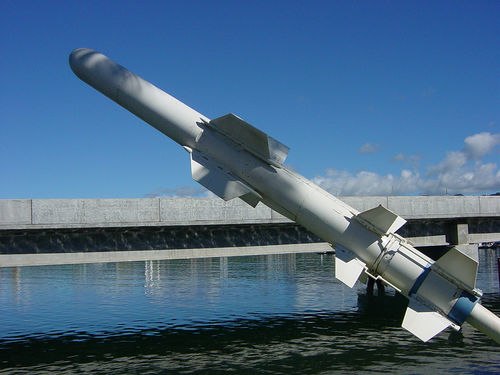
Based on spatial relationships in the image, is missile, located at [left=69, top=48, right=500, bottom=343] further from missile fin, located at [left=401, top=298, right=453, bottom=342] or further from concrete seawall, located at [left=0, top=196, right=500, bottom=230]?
concrete seawall, located at [left=0, top=196, right=500, bottom=230]

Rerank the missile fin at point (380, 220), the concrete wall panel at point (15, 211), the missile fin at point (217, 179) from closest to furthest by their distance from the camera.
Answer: the missile fin at point (380, 220) < the missile fin at point (217, 179) < the concrete wall panel at point (15, 211)

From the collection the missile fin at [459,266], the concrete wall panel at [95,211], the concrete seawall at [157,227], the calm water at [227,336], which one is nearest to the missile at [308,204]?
the missile fin at [459,266]

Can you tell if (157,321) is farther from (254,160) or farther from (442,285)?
(442,285)

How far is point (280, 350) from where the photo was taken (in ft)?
84.9

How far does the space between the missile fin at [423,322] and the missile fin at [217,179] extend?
21.0 ft

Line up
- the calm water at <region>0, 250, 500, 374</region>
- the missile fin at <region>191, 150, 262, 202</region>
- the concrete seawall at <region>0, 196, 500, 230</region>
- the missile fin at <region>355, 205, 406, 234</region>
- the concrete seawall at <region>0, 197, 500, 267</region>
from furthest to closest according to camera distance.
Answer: the concrete seawall at <region>0, 197, 500, 267</region>, the concrete seawall at <region>0, 196, 500, 230</region>, the calm water at <region>0, 250, 500, 374</region>, the missile fin at <region>191, 150, 262, 202</region>, the missile fin at <region>355, 205, 406, 234</region>

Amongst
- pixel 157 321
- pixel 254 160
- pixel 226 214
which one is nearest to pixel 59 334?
pixel 157 321

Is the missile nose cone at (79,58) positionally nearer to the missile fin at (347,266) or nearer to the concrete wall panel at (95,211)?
the concrete wall panel at (95,211)

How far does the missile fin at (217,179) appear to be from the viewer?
18.4 meters

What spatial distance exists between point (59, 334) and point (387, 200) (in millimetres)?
21668

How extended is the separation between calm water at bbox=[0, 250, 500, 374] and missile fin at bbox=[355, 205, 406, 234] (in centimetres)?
735

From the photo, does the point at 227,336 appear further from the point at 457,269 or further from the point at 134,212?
the point at 457,269

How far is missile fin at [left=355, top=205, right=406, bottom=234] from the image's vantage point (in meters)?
17.6

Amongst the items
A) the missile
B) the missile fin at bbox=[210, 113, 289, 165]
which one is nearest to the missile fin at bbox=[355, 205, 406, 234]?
the missile
